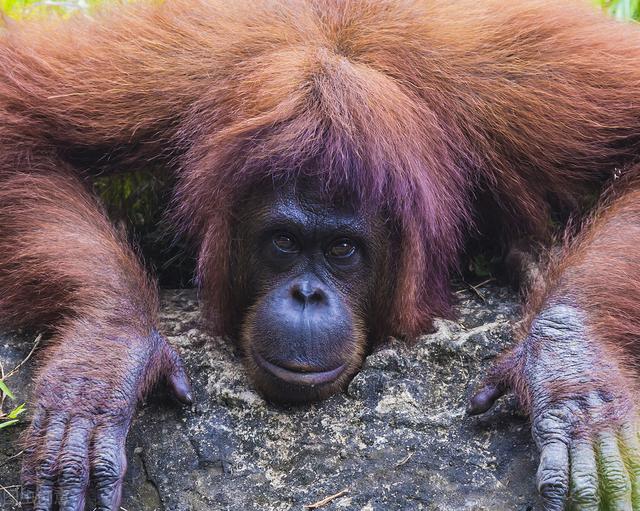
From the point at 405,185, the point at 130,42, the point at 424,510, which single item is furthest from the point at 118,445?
the point at 130,42

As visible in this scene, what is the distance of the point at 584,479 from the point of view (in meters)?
2.69

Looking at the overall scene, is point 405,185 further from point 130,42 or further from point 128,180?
point 128,180

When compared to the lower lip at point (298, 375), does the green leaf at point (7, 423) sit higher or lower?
lower

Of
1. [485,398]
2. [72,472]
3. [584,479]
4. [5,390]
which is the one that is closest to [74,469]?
[72,472]

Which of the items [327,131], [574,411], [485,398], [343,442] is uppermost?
[327,131]

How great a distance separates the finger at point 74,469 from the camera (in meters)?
2.78

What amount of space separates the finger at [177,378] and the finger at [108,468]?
0.33 m

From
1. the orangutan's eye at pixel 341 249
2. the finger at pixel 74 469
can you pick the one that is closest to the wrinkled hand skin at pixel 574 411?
the orangutan's eye at pixel 341 249

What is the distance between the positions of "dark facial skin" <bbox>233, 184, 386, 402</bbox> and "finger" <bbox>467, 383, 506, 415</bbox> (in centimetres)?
43

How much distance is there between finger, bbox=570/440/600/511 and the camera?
2.67m

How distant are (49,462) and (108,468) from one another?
0.17 meters

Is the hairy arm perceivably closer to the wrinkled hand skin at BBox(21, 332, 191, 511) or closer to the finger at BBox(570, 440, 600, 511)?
the finger at BBox(570, 440, 600, 511)

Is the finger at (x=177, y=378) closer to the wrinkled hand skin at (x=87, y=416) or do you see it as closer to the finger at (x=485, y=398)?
the wrinkled hand skin at (x=87, y=416)

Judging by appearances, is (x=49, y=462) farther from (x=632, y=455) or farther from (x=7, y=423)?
(x=632, y=455)
